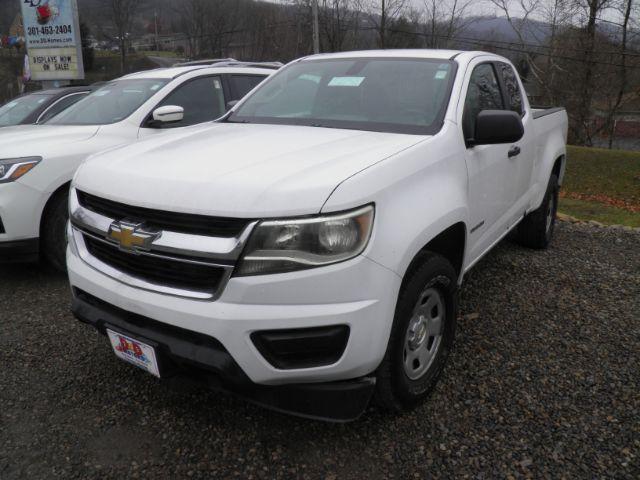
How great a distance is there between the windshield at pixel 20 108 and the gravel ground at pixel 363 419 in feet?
17.8

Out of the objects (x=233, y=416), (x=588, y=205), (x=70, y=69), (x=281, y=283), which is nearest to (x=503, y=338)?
(x=233, y=416)

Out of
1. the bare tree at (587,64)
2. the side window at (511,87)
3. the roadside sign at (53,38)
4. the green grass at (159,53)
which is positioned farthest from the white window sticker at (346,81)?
the green grass at (159,53)

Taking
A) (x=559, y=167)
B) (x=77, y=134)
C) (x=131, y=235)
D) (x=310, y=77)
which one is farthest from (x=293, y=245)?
(x=559, y=167)

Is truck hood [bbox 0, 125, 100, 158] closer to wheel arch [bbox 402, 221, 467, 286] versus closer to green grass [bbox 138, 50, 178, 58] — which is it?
wheel arch [bbox 402, 221, 467, 286]

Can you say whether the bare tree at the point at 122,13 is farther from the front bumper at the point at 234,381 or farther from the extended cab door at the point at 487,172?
the front bumper at the point at 234,381

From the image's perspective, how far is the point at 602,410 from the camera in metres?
2.69

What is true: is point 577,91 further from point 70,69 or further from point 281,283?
point 281,283

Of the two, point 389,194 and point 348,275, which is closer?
point 348,275

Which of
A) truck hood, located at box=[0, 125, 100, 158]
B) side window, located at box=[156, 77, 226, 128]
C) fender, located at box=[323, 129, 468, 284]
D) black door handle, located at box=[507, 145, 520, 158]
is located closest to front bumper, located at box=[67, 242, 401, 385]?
fender, located at box=[323, 129, 468, 284]

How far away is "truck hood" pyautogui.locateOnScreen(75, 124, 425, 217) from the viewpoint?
78.2 inches

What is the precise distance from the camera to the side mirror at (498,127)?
2840 millimetres

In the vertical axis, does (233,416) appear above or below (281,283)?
below

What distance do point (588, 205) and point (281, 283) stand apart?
9.69m

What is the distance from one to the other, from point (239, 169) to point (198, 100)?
3.54 metres
